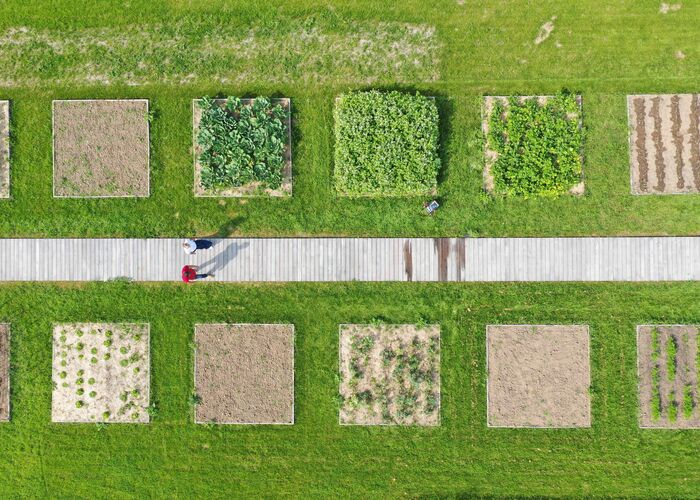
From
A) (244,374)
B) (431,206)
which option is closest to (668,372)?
(431,206)

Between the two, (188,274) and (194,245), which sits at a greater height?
(194,245)

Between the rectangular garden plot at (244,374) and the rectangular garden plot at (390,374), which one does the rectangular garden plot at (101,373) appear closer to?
the rectangular garden plot at (244,374)

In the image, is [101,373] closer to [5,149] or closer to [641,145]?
[5,149]

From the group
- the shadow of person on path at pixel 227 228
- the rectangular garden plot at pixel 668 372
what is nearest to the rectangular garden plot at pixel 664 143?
the rectangular garden plot at pixel 668 372

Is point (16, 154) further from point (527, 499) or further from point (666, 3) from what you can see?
point (666, 3)

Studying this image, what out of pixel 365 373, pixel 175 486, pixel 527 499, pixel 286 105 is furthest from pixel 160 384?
pixel 527 499
